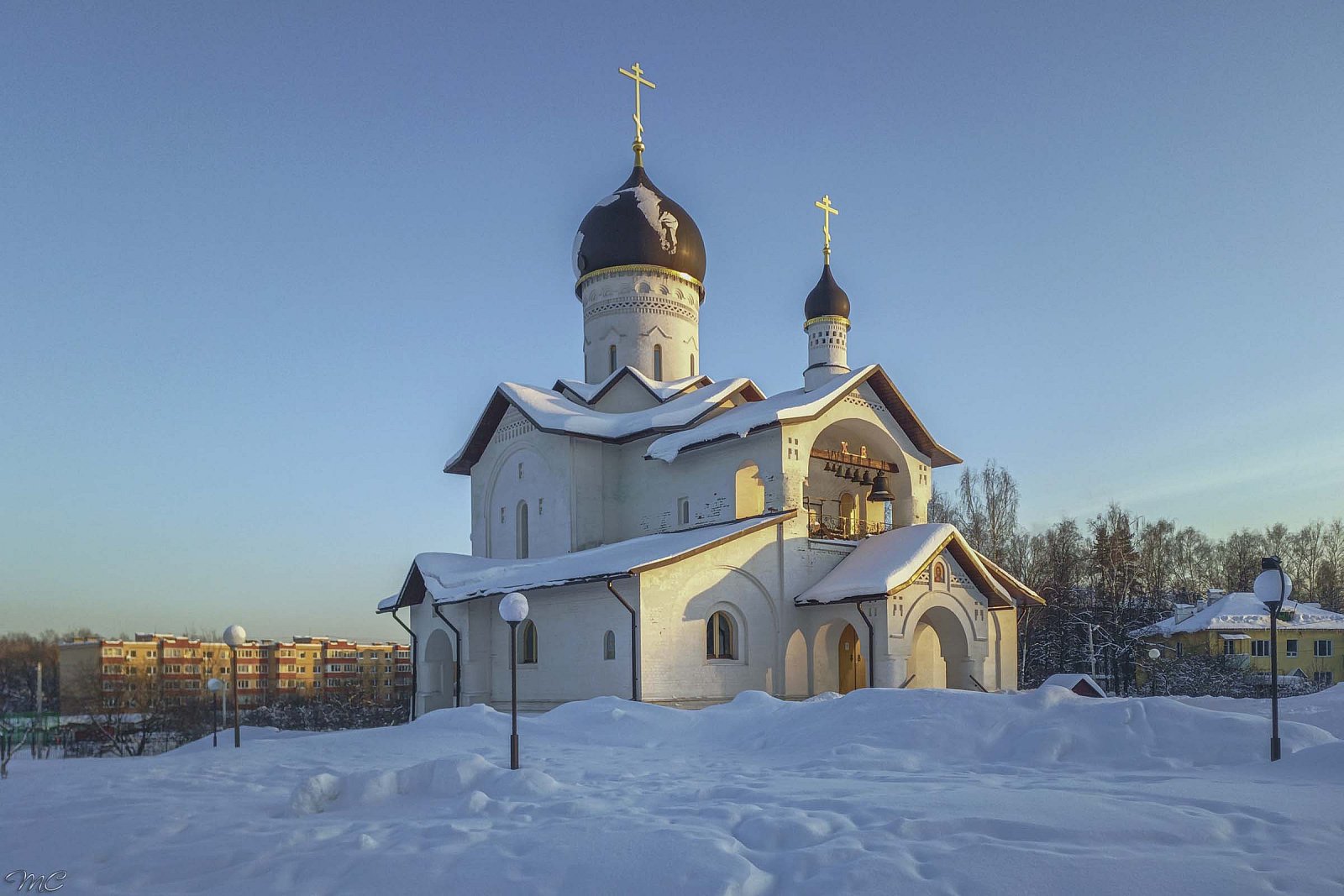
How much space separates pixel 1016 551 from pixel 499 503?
24.5 metres

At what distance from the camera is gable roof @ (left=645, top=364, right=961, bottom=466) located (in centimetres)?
1967

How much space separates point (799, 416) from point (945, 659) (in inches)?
232

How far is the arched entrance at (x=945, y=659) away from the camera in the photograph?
65.4ft

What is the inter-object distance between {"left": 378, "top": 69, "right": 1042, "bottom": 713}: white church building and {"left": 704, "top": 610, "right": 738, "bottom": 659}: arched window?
47mm

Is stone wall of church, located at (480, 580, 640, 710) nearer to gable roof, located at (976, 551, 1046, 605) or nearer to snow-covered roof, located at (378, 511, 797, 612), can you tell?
snow-covered roof, located at (378, 511, 797, 612)

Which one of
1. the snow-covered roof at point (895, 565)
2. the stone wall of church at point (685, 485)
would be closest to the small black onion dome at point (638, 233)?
the stone wall of church at point (685, 485)

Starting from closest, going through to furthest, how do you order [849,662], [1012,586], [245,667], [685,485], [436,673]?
1. [849,662]
2. [1012,586]
3. [685,485]
4. [436,673]
5. [245,667]

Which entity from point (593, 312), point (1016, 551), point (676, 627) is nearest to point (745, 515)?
point (676, 627)

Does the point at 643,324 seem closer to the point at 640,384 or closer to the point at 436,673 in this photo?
the point at 640,384

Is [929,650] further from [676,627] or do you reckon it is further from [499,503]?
[499,503]

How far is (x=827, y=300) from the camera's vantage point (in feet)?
72.2

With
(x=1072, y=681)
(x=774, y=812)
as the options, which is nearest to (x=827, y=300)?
(x=1072, y=681)

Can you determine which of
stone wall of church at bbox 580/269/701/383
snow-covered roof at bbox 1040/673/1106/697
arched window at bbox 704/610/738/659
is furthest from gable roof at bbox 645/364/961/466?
snow-covered roof at bbox 1040/673/1106/697
